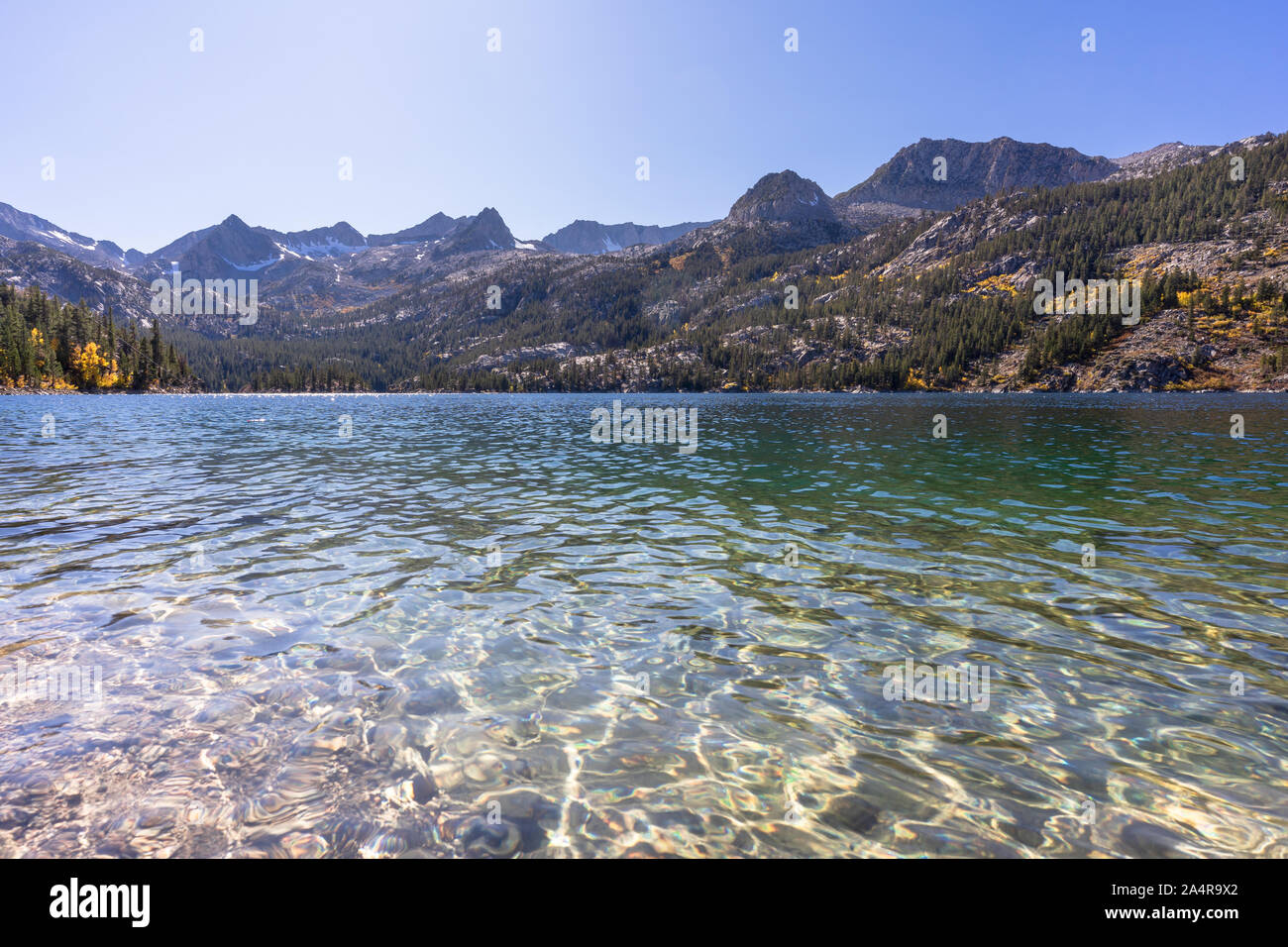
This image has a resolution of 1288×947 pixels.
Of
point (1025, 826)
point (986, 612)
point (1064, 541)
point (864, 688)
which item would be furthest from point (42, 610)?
point (1064, 541)

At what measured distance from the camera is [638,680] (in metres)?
9.41

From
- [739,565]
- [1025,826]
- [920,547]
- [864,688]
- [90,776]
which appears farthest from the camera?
[920,547]

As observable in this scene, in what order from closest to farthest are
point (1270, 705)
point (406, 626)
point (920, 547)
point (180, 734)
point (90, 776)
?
point (90, 776), point (180, 734), point (1270, 705), point (406, 626), point (920, 547)

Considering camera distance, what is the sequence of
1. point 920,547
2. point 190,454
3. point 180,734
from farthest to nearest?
point 190,454, point 920,547, point 180,734

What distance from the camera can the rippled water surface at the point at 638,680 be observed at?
621 cm

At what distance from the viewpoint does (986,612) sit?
39.7 feet

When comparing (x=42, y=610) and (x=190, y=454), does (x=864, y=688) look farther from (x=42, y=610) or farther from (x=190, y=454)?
(x=190, y=454)

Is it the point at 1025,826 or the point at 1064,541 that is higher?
the point at 1064,541

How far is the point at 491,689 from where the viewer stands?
9117 millimetres

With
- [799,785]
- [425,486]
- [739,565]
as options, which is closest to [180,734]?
[799,785]

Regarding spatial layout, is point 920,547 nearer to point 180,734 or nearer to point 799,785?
point 799,785

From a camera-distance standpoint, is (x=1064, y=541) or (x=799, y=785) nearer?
(x=799, y=785)

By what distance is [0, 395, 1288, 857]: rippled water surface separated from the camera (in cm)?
621

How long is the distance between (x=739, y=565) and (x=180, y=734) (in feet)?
38.7
